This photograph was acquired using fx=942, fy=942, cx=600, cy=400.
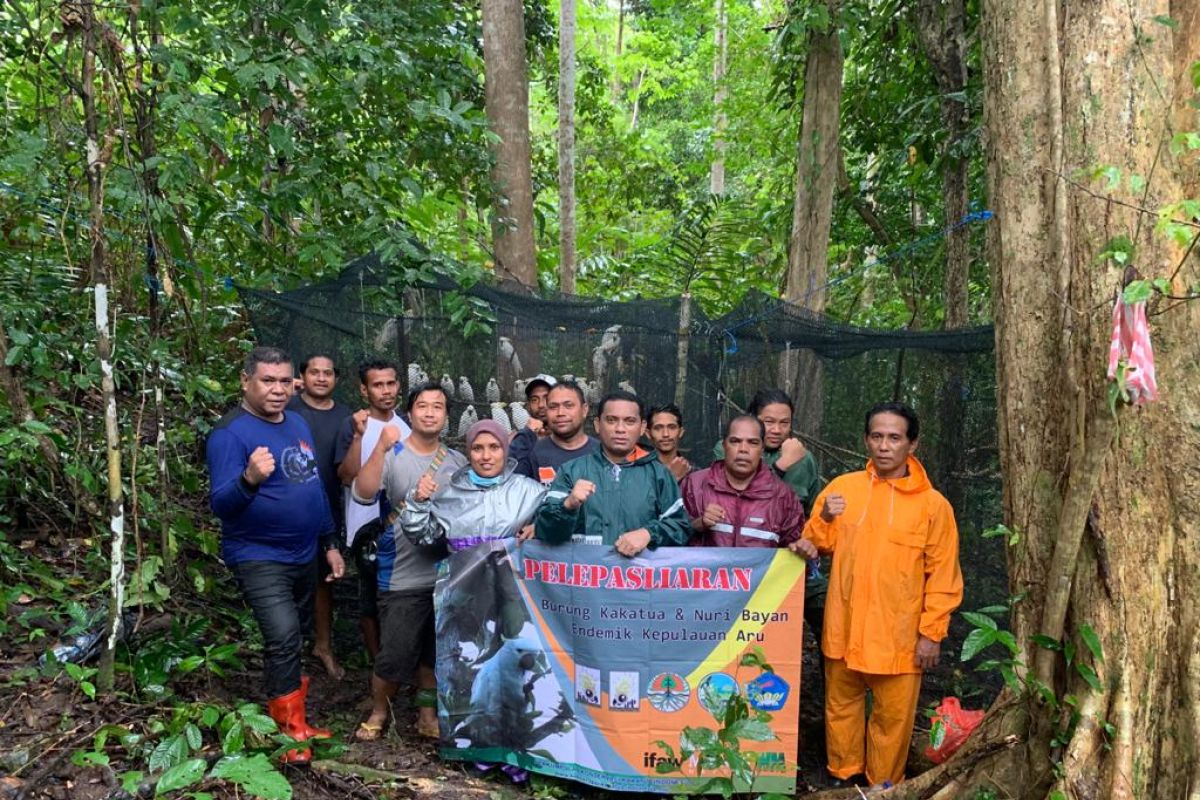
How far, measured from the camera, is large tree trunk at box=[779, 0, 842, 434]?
8.06m

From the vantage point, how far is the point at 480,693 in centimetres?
437

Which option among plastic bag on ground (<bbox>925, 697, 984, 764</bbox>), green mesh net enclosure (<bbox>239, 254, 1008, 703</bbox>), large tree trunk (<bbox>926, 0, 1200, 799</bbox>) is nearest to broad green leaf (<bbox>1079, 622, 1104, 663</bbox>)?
large tree trunk (<bbox>926, 0, 1200, 799</bbox>)

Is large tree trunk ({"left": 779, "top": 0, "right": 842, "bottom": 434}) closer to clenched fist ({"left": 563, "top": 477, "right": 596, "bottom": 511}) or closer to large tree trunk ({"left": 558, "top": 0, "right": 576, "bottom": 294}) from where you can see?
large tree trunk ({"left": 558, "top": 0, "right": 576, "bottom": 294})

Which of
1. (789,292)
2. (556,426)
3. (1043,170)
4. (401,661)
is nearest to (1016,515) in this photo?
(1043,170)

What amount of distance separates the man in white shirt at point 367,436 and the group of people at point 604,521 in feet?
0.69

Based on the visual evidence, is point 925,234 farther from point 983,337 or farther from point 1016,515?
point 1016,515

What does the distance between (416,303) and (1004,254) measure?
3913mm

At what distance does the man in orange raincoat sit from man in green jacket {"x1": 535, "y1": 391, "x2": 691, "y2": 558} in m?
0.68

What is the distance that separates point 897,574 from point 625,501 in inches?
49.2

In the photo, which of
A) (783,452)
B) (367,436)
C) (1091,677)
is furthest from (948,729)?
(367,436)

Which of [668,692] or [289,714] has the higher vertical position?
[668,692]

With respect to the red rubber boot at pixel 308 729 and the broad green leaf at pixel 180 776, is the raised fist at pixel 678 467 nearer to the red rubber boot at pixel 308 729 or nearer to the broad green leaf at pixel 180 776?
the red rubber boot at pixel 308 729

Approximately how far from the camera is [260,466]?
3969 millimetres

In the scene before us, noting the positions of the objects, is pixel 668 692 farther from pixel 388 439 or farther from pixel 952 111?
pixel 952 111
